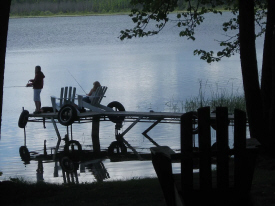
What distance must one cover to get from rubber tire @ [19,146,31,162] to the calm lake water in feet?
0.36

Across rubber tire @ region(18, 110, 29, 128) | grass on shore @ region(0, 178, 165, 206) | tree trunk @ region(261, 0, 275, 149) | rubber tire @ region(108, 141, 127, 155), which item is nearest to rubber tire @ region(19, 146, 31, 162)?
rubber tire @ region(108, 141, 127, 155)

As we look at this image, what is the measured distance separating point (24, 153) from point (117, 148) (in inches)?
82.0

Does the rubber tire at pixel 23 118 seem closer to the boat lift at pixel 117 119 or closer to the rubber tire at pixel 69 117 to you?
the boat lift at pixel 117 119

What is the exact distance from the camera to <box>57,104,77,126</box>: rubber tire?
1480 centimetres

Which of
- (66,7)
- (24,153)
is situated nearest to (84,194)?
(24,153)

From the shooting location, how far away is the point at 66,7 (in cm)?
7681

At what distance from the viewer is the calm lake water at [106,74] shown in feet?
46.5

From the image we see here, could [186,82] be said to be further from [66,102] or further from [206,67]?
[66,102]

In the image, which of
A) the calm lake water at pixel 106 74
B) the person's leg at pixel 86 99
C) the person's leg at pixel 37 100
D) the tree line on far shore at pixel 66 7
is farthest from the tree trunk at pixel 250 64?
the tree line on far shore at pixel 66 7

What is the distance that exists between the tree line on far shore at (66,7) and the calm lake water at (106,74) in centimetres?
214

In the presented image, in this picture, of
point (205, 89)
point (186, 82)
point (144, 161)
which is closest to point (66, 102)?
point (144, 161)

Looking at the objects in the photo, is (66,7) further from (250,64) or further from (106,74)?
(250,64)

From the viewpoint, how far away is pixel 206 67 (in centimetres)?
3488

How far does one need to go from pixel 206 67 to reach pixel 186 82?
6.35m
